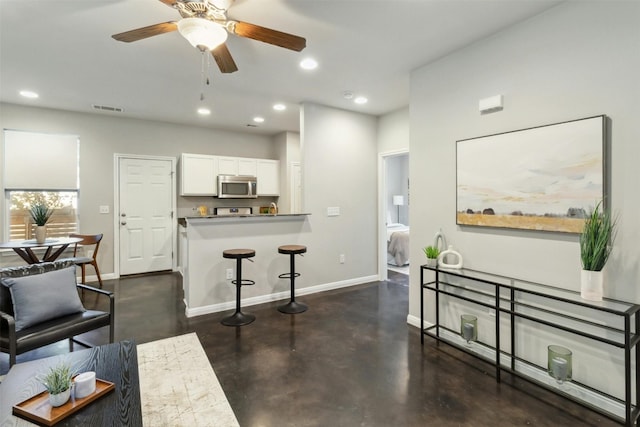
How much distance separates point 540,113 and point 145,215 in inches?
231

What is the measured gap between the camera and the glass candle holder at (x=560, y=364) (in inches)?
83.4

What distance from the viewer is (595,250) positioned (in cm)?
194

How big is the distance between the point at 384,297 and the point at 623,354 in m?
2.63

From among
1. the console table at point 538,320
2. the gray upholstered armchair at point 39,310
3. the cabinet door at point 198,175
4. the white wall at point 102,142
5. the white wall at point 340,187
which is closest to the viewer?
the console table at point 538,320

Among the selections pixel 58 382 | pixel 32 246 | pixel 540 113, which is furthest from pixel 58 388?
pixel 540 113

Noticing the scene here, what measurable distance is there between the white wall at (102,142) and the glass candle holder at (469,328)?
16.8 feet

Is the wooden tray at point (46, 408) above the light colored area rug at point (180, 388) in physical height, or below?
above

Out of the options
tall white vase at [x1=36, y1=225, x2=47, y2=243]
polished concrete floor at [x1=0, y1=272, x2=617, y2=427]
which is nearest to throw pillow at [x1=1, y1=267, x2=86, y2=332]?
polished concrete floor at [x1=0, y1=272, x2=617, y2=427]

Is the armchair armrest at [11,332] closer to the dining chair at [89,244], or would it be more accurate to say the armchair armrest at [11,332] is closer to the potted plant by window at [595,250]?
the dining chair at [89,244]

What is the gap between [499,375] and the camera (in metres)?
2.38

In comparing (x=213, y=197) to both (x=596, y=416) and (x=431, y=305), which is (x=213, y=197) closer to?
(x=431, y=305)

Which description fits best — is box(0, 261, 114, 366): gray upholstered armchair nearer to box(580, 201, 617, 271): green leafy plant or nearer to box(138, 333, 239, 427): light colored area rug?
box(138, 333, 239, 427): light colored area rug

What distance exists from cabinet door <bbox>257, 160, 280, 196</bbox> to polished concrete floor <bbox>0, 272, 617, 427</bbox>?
10.0 feet

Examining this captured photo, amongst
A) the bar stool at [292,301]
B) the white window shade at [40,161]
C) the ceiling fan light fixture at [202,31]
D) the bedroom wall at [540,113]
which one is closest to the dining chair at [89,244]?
the white window shade at [40,161]
